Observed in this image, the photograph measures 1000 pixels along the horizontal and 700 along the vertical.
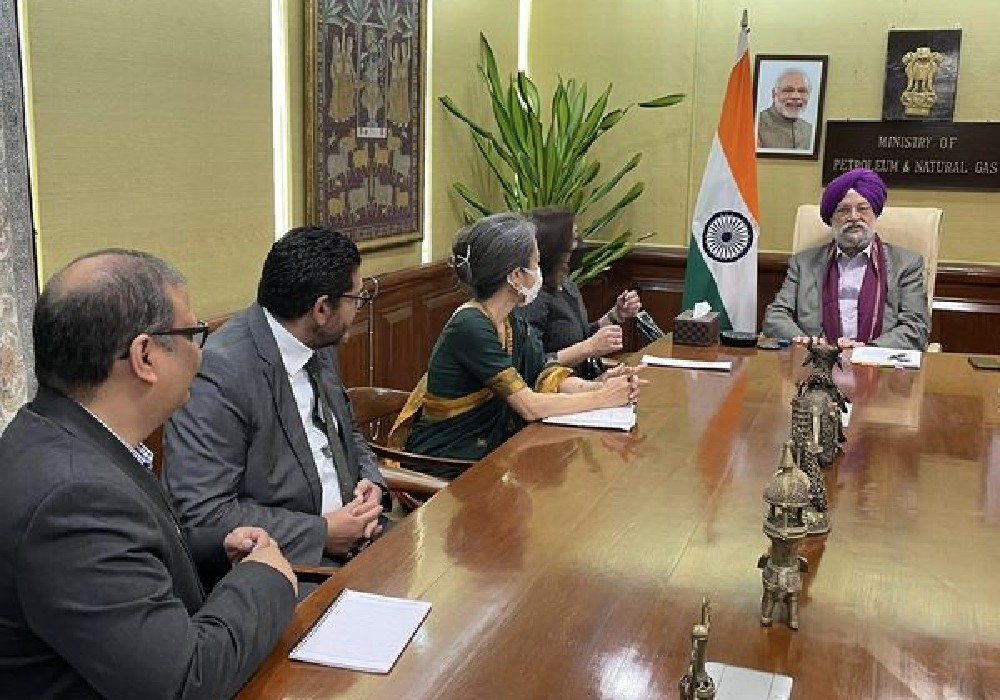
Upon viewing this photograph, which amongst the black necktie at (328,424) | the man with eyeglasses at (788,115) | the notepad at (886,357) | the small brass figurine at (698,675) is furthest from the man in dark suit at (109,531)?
the man with eyeglasses at (788,115)

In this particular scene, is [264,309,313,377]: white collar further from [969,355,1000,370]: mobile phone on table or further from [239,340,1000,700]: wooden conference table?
[969,355,1000,370]: mobile phone on table

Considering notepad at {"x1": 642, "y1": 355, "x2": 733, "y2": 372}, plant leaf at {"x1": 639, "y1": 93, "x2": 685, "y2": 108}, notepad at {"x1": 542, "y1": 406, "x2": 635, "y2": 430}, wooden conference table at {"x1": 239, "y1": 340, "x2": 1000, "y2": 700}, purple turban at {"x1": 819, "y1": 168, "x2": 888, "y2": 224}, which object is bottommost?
notepad at {"x1": 642, "y1": 355, "x2": 733, "y2": 372}

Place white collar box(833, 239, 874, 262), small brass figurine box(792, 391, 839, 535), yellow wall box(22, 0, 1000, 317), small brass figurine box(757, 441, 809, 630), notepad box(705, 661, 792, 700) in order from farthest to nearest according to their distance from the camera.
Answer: white collar box(833, 239, 874, 262) → yellow wall box(22, 0, 1000, 317) → small brass figurine box(792, 391, 839, 535) → small brass figurine box(757, 441, 809, 630) → notepad box(705, 661, 792, 700)

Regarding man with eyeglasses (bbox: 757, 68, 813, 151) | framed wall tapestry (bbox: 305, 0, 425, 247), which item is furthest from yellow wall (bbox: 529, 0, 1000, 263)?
framed wall tapestry (bbox: 305, 0, 425, 247)

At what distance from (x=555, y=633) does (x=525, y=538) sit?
0.39m

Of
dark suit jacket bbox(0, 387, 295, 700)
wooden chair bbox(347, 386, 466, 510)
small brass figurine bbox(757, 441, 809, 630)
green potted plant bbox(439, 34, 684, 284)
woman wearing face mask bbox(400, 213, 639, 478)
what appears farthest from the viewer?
green potted plant bbox(439, 34, 684, 284)

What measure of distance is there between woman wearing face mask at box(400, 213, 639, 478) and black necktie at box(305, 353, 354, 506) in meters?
0.50

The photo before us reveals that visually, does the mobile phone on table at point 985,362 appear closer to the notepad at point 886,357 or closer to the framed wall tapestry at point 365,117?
the notepad at point 886,357

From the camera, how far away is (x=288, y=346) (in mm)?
2178

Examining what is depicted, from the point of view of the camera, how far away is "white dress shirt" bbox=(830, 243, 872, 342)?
14.3 feet

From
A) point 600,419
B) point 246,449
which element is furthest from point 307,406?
point 600,419

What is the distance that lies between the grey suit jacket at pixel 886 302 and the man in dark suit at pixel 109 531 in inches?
129

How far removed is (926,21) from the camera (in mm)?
5242

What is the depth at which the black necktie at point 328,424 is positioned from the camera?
2.26 m
